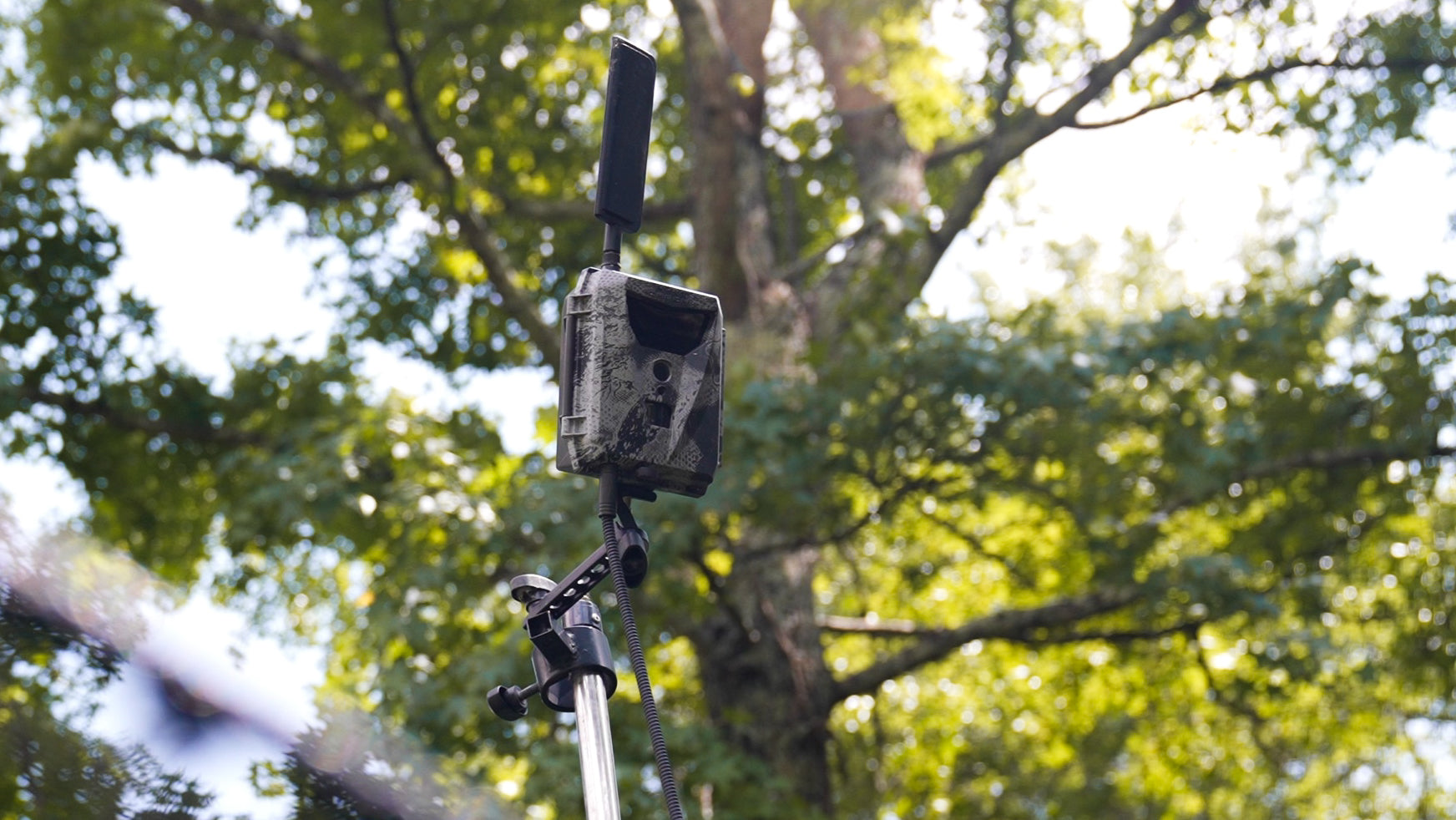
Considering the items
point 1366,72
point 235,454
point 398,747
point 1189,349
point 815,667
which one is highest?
point 1366,72

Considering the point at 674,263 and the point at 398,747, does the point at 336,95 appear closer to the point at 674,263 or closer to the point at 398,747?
the point at 674,263

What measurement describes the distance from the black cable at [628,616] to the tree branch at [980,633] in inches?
243

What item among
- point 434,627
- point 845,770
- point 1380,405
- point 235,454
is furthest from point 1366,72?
point 235,454

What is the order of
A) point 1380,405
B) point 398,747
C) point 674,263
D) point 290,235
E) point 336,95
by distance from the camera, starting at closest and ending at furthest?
1. point 398,747
2. point 1380,405
3. point 336,95
4. point 290,235
5. point 674,263

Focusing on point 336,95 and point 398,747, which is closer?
point 398,747

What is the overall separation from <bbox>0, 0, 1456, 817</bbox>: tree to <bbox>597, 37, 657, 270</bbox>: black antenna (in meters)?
4.05

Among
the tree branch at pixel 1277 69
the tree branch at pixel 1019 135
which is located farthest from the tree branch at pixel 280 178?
the tree branch at pixel 1277 69

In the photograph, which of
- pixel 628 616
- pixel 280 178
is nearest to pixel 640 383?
pixel 628 616

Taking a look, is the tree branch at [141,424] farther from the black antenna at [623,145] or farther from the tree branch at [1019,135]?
the black antenna at [623,145]

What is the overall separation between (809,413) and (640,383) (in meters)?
5.00

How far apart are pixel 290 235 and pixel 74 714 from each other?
9584 mm

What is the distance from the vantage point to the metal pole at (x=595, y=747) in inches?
67.8

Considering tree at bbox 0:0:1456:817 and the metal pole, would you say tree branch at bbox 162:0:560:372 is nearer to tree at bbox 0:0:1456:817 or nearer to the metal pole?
tree at bbox 0:0:1456:817

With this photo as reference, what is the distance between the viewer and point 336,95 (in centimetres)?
973
